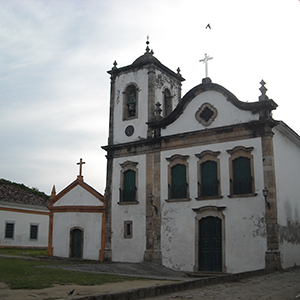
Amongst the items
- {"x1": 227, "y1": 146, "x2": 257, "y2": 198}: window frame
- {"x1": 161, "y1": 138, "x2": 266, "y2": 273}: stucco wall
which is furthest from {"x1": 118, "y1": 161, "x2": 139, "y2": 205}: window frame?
{"x1": 227, "y1": 146, "x2": 257, "y2": 198}: window frame

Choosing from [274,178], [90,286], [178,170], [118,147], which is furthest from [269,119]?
[90,286]

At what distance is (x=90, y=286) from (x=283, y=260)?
9181mm

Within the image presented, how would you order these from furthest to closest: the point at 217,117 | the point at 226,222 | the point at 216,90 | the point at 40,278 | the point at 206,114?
the point at 206,114, the point at 216,90, the point at 217,117, the point at 226,222, the point at 40,278

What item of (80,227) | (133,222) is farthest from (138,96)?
(80,227)

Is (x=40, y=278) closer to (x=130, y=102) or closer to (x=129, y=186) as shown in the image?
(x=129, y=186)

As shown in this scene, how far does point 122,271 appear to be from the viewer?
15359mm

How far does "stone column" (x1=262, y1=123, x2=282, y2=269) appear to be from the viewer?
15590mm

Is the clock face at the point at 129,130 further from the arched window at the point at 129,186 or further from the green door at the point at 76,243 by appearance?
the green door at the point at 76,243

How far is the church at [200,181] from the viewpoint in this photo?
16.6 metres

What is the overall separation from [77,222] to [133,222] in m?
3.69

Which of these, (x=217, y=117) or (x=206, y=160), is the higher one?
(x=217, y=117)

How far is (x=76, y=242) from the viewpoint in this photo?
21.7 metres

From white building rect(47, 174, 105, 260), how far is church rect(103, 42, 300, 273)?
2.33 ft

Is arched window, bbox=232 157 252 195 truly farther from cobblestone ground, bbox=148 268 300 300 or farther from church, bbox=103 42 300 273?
cobblestone ground, bbox=148 268 300 300
